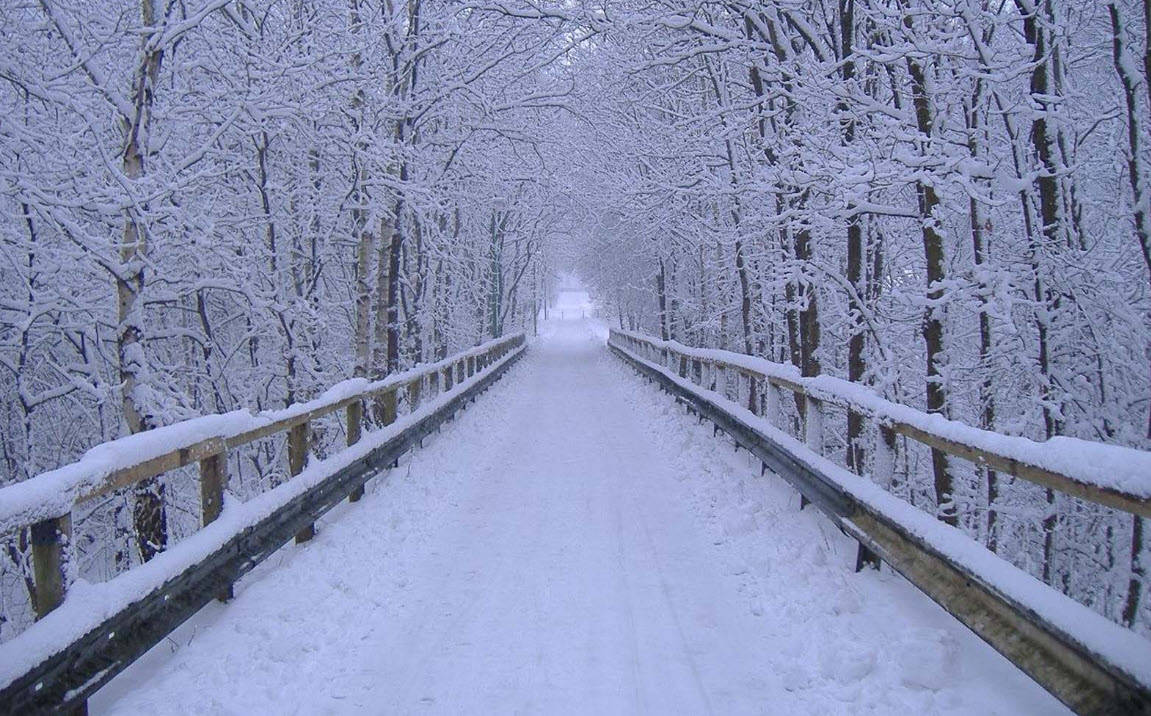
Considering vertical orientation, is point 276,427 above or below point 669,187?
below

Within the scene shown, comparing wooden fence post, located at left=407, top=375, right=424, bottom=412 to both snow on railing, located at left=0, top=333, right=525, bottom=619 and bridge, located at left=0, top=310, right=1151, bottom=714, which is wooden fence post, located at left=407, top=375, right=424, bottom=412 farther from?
snow on railing, located at left=0, top=333, right=525, bottom=619

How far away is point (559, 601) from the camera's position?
5355 millimetres

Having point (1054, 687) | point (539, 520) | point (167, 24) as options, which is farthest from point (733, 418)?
point (167, 24)

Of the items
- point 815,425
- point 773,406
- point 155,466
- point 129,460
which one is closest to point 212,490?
point 155,466

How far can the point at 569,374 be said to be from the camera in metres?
26.7

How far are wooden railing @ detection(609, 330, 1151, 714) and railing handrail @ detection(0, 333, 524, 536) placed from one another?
4.54 meters

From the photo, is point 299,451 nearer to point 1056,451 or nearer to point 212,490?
point 212,490

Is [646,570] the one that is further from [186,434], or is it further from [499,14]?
[499,14]

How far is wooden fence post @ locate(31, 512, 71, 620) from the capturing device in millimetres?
3301

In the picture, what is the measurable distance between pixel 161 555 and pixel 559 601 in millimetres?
2691

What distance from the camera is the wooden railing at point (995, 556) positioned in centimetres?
287

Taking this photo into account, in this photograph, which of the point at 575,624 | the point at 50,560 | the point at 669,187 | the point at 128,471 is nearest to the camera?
the point at 50,560

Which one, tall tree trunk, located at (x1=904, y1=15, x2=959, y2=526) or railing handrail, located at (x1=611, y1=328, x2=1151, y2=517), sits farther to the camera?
tall tree trunk, located at (x1=904, y1=15, x2=959, y2=526)

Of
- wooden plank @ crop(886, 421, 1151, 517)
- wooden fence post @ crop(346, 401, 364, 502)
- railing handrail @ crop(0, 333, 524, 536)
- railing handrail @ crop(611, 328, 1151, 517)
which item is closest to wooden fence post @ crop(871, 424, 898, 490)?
railing handrail @ crop(611, 328, 1151, 517)
